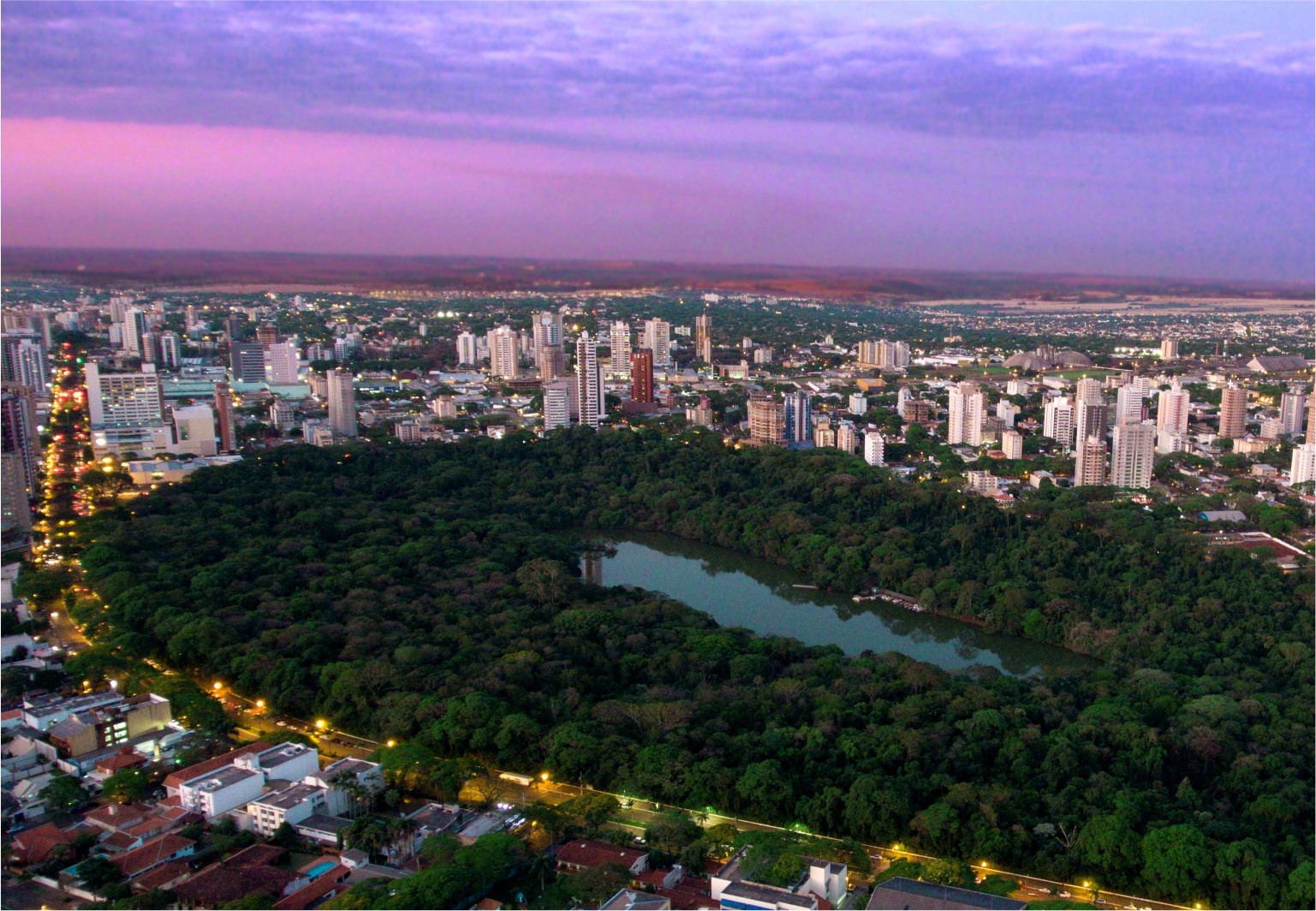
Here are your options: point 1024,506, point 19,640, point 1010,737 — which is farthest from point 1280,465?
point 19,640

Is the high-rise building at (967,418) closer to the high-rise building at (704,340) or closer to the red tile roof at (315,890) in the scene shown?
the high-rise building at (704,340)

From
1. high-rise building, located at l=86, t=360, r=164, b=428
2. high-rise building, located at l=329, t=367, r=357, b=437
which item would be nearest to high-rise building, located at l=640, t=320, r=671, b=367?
high-rise building, located at l=329, t=367, r=357, b=437

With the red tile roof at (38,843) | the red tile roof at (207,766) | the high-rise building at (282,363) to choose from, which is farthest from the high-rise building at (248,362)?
the red tile roof at (38,843)

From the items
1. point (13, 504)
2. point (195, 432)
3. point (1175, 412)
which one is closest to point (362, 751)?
point (13, 504)

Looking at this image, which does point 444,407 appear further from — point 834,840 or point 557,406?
point 834,840

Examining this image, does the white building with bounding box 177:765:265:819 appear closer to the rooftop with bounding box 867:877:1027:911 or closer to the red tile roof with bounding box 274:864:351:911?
the red tile roof with bounding box 274:864:351:911

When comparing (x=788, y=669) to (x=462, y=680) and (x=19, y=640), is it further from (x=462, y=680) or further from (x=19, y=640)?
(x=19, y=640)
